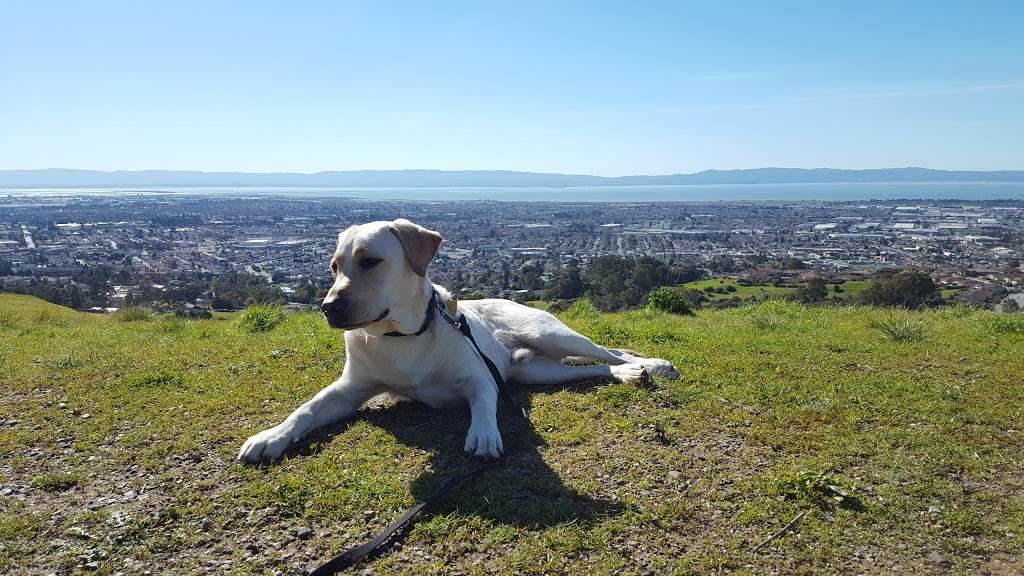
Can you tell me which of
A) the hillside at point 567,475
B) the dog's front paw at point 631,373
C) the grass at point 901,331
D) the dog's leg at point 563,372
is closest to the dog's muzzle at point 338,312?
the hillside at point 567,475

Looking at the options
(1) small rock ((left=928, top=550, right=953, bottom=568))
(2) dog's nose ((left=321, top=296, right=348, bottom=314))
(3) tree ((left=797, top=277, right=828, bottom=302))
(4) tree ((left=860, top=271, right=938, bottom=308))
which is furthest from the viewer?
(3) tree ((left=797, top=277, right=828, bottom=302))

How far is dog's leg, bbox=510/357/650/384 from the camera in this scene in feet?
19.8

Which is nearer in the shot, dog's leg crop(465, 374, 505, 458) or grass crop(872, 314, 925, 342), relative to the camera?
dog's leg crop(465, 374, 505, 458)

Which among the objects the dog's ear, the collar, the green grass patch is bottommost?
the green grass patch

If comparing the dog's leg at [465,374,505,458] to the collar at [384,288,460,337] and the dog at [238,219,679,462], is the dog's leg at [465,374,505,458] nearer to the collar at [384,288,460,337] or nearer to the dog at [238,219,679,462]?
the dog at [238,219,679,462]

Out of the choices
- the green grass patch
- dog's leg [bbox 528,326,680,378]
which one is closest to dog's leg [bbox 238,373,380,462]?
dog's leg [bbox 528,326,680,378]

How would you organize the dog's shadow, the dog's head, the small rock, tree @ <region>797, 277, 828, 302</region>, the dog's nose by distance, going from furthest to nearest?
tree @ <region>797, 277, 828, 302</region>, the dog's head, the dog's nose, the dog's shadow, the small rock

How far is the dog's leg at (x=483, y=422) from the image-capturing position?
13.9 feet

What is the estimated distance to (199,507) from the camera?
373 cm

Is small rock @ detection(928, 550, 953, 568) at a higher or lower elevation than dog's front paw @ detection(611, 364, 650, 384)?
lower

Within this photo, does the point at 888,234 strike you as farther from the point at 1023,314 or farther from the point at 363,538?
the point at 363,538

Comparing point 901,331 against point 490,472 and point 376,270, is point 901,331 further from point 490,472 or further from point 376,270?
point 376,270

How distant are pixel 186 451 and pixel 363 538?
214 cm

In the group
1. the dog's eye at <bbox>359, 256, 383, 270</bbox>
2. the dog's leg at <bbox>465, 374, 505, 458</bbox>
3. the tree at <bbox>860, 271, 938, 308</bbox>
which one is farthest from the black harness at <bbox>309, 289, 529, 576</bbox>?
the tree at <bbox>860, 271, 938, 308</bbox>
